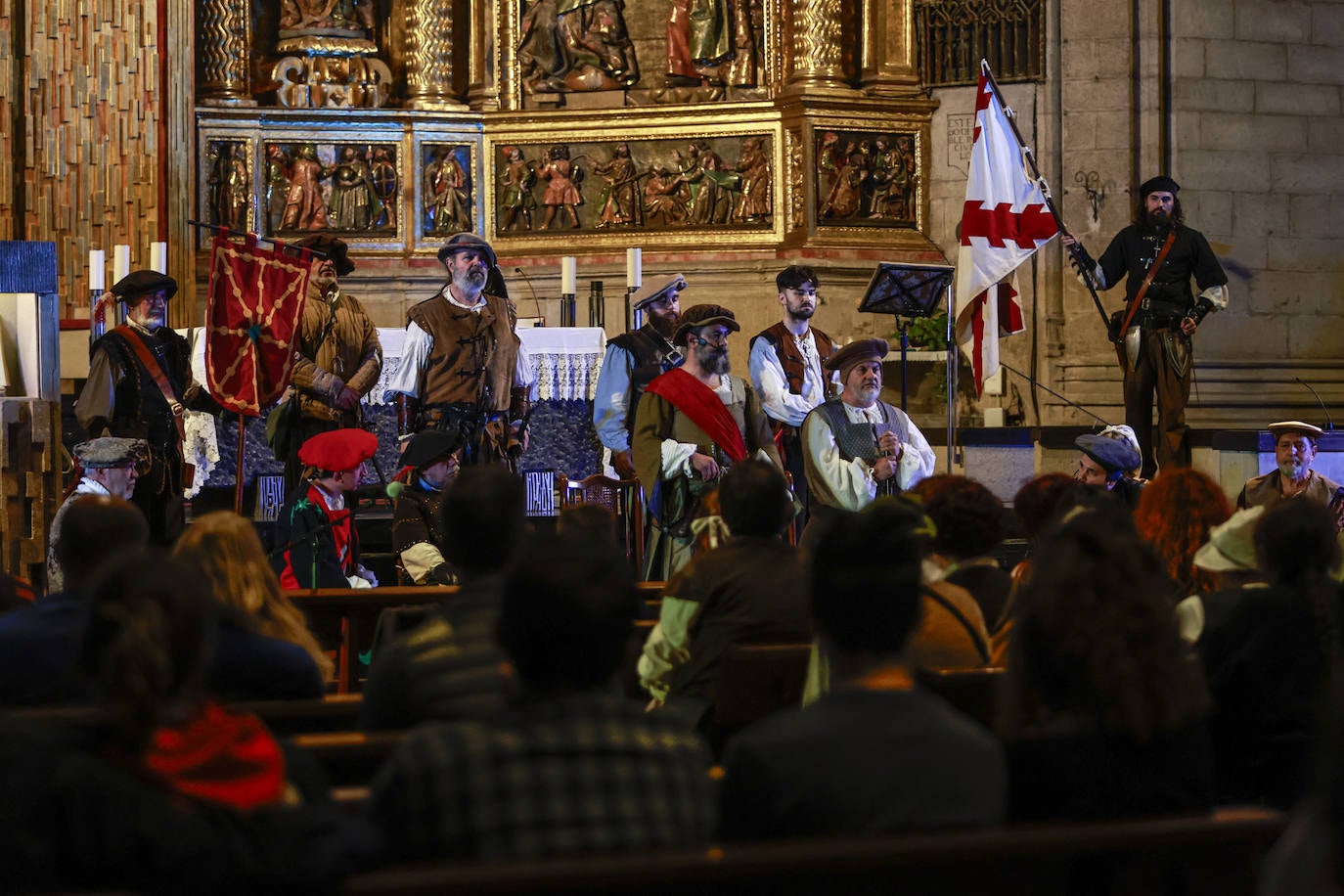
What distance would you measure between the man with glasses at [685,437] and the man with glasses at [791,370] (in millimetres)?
822

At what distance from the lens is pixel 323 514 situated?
6.50 metres

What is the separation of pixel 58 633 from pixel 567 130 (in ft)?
33.1

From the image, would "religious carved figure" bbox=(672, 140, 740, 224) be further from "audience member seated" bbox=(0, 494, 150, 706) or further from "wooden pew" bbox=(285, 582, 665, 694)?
"audience member seated" bbox=(0, 494, 150, 706)

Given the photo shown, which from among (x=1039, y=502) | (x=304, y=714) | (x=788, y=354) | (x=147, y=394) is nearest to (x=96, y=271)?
(x=147, y=394)

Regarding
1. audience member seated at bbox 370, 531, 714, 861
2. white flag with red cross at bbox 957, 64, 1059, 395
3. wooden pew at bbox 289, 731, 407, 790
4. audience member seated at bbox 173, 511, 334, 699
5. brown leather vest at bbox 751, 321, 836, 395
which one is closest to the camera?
audience member seated at bbox 370, 531, 714, 861

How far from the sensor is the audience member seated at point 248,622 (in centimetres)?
346

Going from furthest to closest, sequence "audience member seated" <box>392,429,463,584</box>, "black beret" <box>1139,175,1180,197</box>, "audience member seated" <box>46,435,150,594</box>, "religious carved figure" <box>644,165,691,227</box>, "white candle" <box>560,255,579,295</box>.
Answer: "religious carved figure" <box>644,165,691,227</box> < "white candle" <box>560,255,579,295</box> < "black beret" <box>1139,175,1180,197</box> < "audience member seated" <box>46,435,150,594</box> < "audience member seated" <box>392,429,463,584</box>

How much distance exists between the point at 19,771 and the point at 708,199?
36.8 ft

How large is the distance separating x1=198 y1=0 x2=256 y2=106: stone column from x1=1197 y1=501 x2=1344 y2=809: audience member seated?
10.6 metres

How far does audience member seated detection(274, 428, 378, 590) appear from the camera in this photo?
641 cm

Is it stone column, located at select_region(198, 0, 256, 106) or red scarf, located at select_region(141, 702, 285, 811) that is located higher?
stone column, located at select_region(198, 0, 256, 106)

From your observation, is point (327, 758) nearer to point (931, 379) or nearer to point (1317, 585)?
point (1317, 585)

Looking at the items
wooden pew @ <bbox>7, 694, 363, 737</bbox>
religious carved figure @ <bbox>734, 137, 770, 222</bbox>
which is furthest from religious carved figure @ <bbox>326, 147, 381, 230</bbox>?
wooden pew @ <bbox>7, 694, 363, 737</bbox>

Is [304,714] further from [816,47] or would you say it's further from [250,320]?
[816,47]
